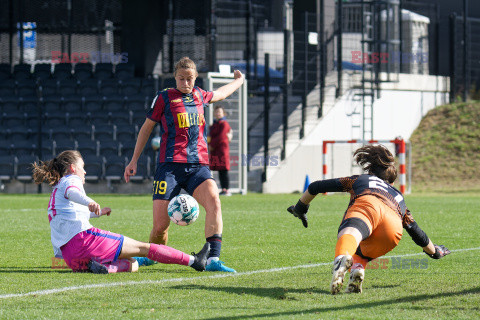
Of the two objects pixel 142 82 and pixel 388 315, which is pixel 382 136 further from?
pixel 388 315

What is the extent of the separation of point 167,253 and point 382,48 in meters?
19.5

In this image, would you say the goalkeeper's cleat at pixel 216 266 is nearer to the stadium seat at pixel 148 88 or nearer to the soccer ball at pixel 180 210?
the soccer ball at pixel 180 210

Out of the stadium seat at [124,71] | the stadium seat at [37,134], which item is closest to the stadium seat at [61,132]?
the stadium seat at [37,134]

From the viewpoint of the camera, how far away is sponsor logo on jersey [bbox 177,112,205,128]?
723 cm

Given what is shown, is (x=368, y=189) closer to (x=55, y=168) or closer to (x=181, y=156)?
(x=181, y=156)

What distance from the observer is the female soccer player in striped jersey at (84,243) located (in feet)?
21.9

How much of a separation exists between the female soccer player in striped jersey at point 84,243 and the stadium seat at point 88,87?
16.6 m

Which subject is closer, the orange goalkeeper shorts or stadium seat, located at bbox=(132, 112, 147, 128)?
the orange goalkeeper shorts

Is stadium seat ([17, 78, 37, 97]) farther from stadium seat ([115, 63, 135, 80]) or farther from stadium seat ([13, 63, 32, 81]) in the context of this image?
stadium seat ([115, 63, 135, 80])

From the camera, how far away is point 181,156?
7.18 m

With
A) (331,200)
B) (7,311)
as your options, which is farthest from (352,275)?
(331,200)

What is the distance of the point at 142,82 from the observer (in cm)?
2333

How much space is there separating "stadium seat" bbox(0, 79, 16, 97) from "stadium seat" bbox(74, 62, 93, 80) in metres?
1.82

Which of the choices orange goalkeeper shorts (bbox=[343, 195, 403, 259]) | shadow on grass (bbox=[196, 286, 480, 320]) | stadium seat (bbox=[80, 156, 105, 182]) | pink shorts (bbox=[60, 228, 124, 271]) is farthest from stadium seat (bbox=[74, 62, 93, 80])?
orange goalkeeper shorts (bbox=[343, 195, 403, 259])
